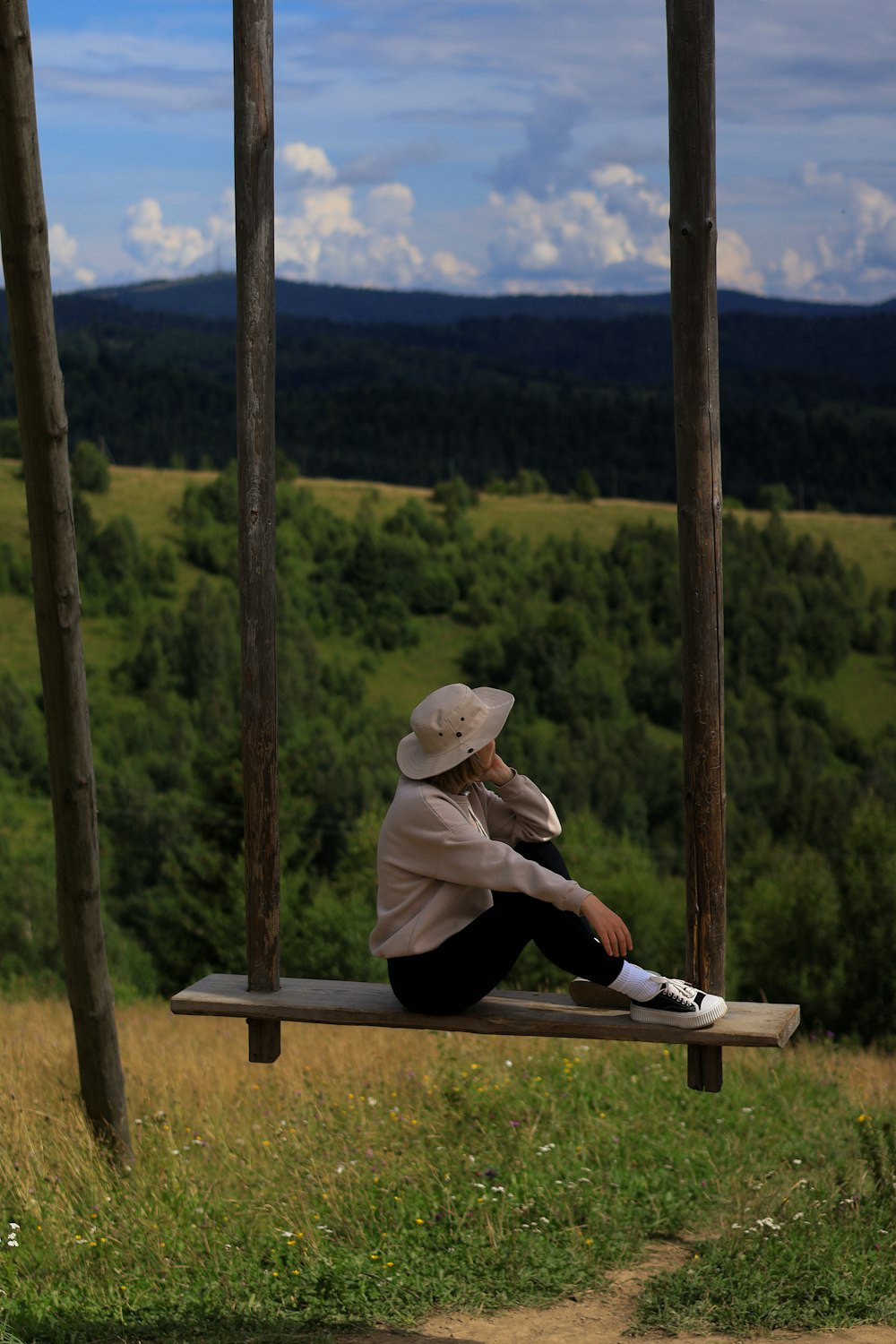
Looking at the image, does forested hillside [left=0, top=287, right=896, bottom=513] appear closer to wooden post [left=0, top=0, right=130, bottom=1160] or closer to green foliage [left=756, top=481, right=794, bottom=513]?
green foliage [left=756, top=481, right=794, bottom=513]

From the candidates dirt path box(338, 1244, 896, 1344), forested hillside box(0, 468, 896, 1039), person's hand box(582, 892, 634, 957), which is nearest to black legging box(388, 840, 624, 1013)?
person's hand box(582, 892, 634, 957)

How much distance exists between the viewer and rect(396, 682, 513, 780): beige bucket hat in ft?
14.6

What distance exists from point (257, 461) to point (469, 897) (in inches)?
58.8

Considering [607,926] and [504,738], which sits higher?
[607,926]

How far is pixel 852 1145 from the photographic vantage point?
6.59 metres

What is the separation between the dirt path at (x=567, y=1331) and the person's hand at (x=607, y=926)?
1.57 metres

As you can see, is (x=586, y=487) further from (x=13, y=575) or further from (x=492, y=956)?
(x=492, y=956)

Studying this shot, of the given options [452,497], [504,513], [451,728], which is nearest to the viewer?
[451,728]

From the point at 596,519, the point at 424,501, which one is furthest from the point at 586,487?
the point at 424,501

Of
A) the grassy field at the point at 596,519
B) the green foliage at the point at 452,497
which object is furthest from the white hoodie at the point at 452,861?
the green foliage at the point at 452,497

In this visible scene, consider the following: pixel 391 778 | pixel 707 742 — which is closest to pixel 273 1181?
pixel 707 742

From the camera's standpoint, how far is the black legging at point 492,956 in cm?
443

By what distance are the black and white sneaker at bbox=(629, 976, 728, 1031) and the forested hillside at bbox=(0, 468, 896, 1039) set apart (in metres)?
25.3

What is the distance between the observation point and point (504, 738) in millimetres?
59594
